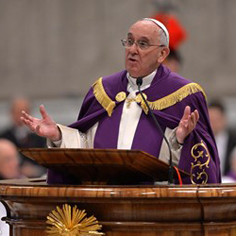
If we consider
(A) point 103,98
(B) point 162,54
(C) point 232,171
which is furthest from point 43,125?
(C) point 232,171

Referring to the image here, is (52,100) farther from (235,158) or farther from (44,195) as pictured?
(44,195)

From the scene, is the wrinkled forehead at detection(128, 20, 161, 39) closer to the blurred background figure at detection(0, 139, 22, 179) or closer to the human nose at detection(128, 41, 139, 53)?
the human nose at detection(128, 41, 139, 53)

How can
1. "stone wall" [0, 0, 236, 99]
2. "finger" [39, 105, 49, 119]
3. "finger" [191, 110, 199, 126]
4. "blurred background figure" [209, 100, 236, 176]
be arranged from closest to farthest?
"finger" [191, 110, 199, 126], "finger" [39, 105, 49, 119], "blurred background figure" [209, 100, 236, 176], "stone wall" [0, 0, 236, 99]

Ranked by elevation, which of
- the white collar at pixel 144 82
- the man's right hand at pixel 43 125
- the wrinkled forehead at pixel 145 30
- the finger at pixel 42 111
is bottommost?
A: the man's right hand at pixel 43 125

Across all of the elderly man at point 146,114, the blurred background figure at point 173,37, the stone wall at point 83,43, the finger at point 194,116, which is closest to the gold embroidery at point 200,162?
the elderly man at point 146,114

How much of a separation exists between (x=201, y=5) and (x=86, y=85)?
1.78 metres

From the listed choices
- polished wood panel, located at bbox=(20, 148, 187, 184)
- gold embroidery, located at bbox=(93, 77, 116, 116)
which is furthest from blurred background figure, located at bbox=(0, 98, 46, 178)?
polished wood panel, located at bbox=(20, 148, 187, 184)

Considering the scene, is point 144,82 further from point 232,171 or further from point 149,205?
point 232,171

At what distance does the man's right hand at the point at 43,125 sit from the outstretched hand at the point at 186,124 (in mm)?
641

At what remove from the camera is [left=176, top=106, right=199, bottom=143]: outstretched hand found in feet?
15.0

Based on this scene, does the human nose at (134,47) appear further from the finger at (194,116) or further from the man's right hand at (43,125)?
the finger at (194,116)

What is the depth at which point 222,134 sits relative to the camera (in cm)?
982

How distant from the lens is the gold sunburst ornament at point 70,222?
4.03 meters

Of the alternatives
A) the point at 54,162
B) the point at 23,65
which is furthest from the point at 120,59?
the point at 54,162
